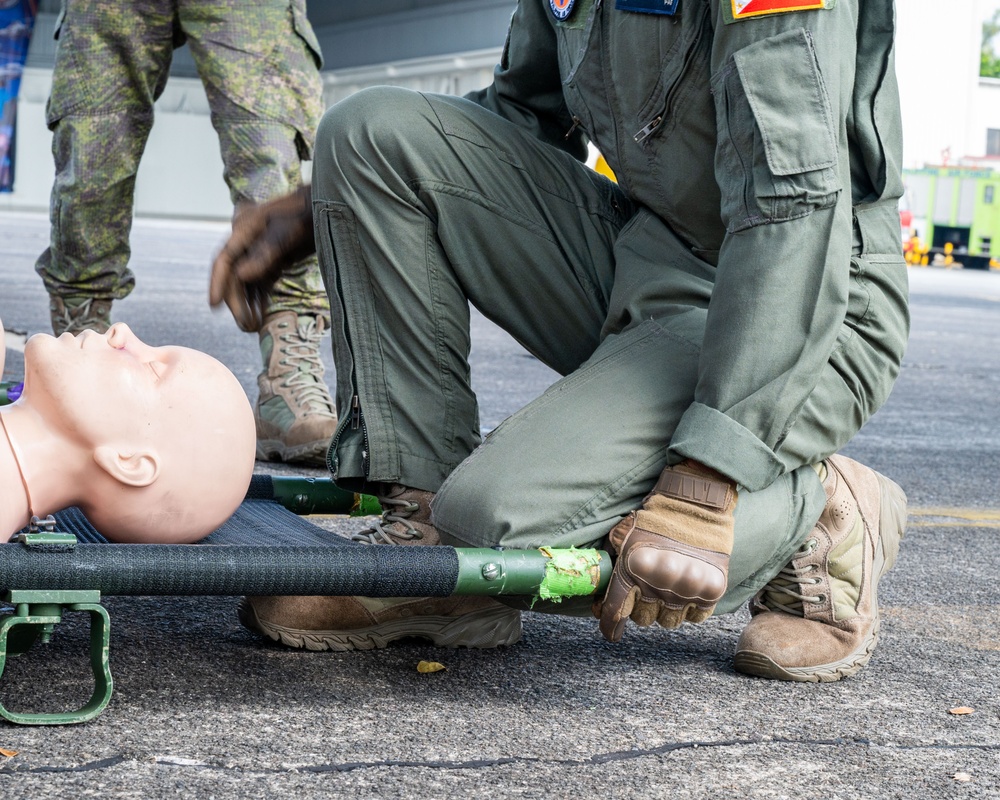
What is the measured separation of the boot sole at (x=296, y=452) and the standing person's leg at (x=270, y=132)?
0.02m

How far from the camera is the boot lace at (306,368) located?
11.6 feet

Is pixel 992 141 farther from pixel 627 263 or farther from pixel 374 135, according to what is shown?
pixel 374 135

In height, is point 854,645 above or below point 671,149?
below

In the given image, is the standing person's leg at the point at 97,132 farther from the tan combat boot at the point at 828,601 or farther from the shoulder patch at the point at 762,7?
the tan combat boot at the point at 828,601

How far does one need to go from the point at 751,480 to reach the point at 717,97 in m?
0.56

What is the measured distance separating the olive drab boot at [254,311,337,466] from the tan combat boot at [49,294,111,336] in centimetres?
62

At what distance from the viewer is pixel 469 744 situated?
1653mm

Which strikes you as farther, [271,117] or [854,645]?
[271,117]

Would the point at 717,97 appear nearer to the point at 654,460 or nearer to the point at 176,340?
the point at 654,460

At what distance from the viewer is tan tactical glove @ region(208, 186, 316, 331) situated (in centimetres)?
228

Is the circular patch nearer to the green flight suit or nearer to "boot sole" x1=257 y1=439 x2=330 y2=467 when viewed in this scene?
the green flight suit

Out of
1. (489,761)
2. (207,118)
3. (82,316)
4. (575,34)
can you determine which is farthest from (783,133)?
(207,118)

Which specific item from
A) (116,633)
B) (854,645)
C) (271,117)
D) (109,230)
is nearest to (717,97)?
(854,645)

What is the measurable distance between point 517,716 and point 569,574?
8.3 inches
